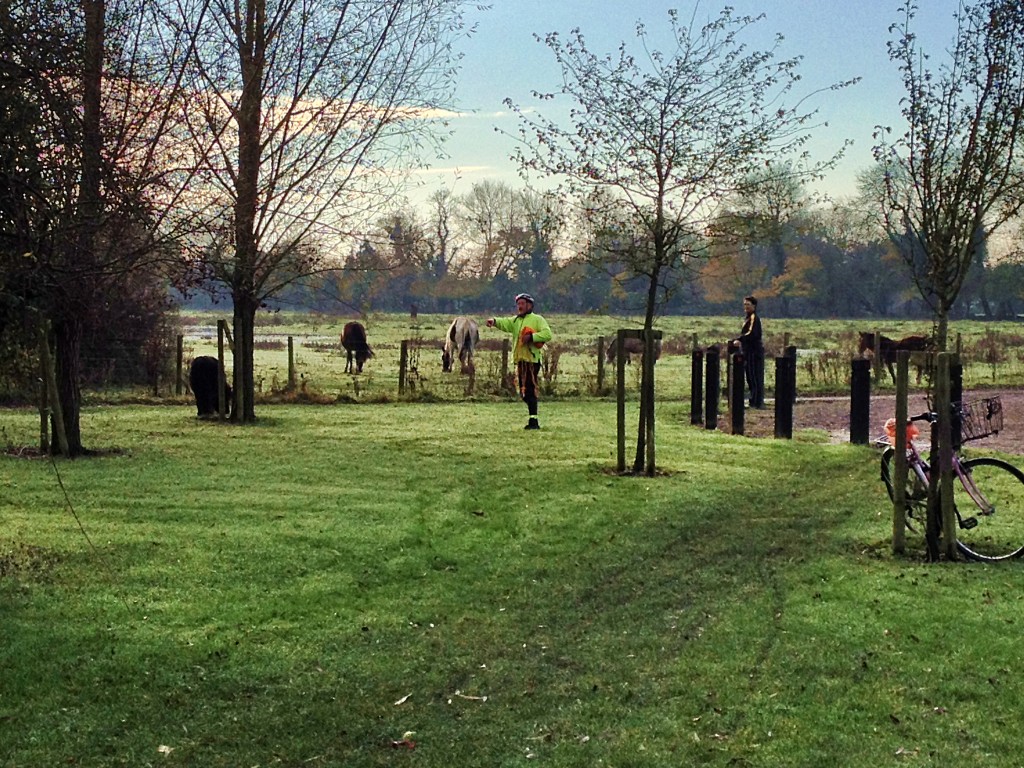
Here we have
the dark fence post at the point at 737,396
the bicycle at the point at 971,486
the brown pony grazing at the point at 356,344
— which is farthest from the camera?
the brown pony grazing at the point at 356,344

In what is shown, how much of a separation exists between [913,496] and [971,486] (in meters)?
0.44

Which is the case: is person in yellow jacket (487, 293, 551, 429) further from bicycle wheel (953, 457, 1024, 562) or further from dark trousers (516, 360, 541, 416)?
bicycle wheel (953, 457, 1024, 562)

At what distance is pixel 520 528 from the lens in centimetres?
1048

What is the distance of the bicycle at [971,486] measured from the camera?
365 inches

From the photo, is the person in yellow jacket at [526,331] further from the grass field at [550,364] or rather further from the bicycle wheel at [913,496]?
the bicycle wheel at [913,496]

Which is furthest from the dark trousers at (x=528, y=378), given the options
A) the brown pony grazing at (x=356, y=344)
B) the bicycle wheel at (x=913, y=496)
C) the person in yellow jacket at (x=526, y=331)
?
the brown pony grazing at (x=356, y=344)

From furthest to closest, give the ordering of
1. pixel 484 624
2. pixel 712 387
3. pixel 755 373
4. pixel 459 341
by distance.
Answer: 1. pixel 459 341
2. pixel 755 373
3. pixel 712 387
4. pixel 484 624

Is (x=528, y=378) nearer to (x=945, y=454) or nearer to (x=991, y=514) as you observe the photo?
(x=991, y=514)

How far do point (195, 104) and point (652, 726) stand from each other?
9284mm

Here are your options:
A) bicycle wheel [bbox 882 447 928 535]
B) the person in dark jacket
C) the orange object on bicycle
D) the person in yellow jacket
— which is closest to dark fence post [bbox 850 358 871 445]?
the person in dark jacket

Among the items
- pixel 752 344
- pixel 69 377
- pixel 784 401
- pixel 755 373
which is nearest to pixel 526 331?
pixel 784 401

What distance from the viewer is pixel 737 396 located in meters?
17.8

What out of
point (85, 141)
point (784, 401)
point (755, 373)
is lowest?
point (784, 401)

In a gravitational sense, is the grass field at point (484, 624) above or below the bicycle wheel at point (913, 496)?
below
